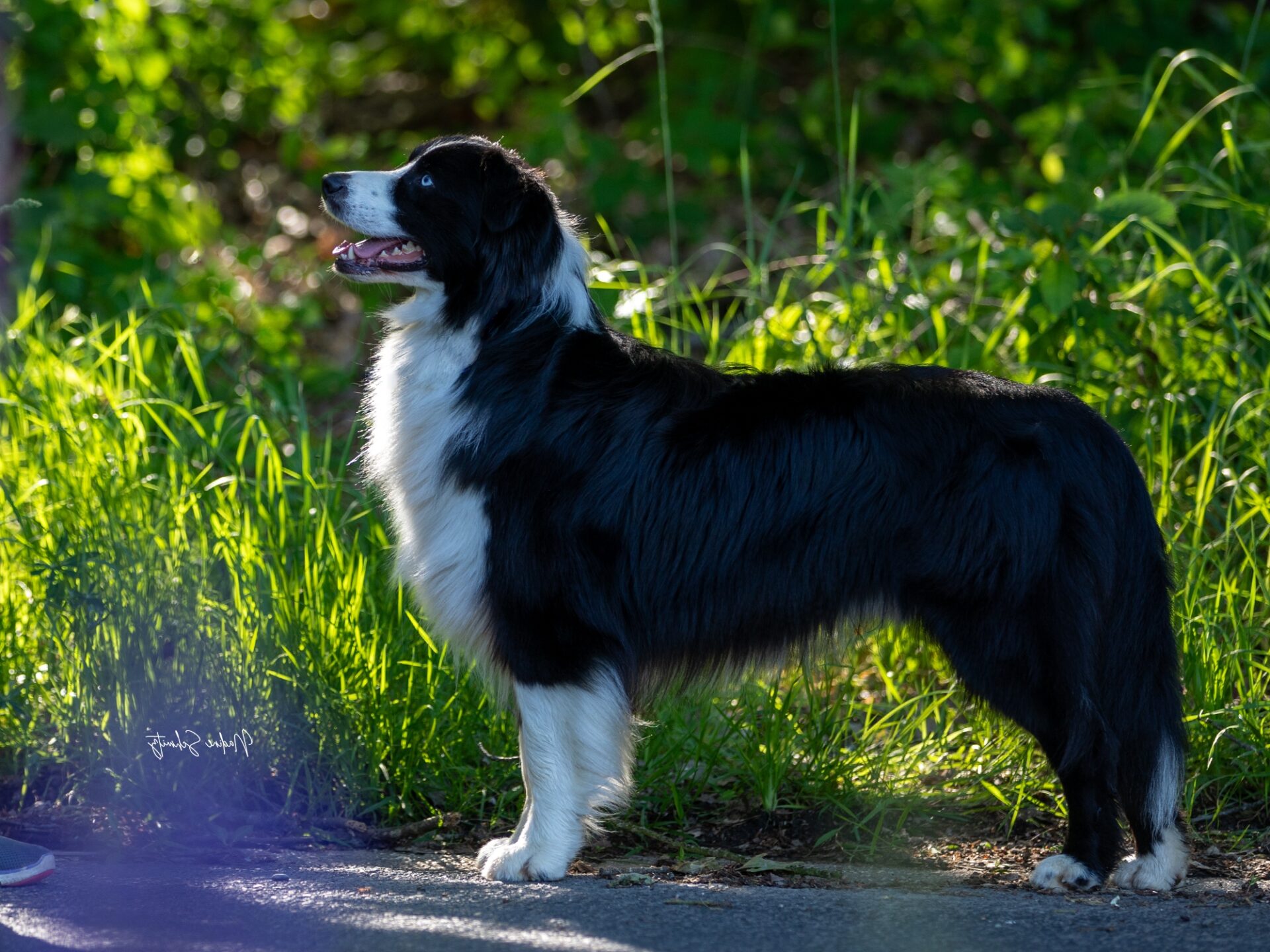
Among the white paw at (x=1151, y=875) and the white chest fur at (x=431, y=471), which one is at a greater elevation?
the white chest fur at (x=431, y=471)

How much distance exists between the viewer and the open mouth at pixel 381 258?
294cm

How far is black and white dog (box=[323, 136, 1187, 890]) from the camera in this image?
273cm

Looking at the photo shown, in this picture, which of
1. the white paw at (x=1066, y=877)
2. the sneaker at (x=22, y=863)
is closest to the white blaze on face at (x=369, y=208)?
the sneaker at (x=22, y=863)

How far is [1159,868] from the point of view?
2.77m

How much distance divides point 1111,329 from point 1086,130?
158 centimetres

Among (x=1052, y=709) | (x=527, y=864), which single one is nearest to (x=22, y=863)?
(x=527, y=864)

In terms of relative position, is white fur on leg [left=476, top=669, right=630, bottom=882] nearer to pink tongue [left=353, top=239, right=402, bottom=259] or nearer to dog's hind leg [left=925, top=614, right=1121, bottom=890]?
dog's hind leg [left=925, top=614, right=1121, bottom=890]

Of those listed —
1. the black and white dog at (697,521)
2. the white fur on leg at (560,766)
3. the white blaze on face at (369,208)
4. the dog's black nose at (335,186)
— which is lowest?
the white fur on leg at (560,766)

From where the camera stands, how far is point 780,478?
9.28 feet

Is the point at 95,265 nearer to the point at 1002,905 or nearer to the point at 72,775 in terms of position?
the point at 72,775

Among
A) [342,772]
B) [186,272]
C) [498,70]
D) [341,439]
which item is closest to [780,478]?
[342,772]

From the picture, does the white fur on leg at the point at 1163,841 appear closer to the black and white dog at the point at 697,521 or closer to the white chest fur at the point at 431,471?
the black and white dog at the point at 697,521

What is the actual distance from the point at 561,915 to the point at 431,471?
1.01 m

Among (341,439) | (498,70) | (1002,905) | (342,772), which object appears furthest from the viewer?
(498,70)
